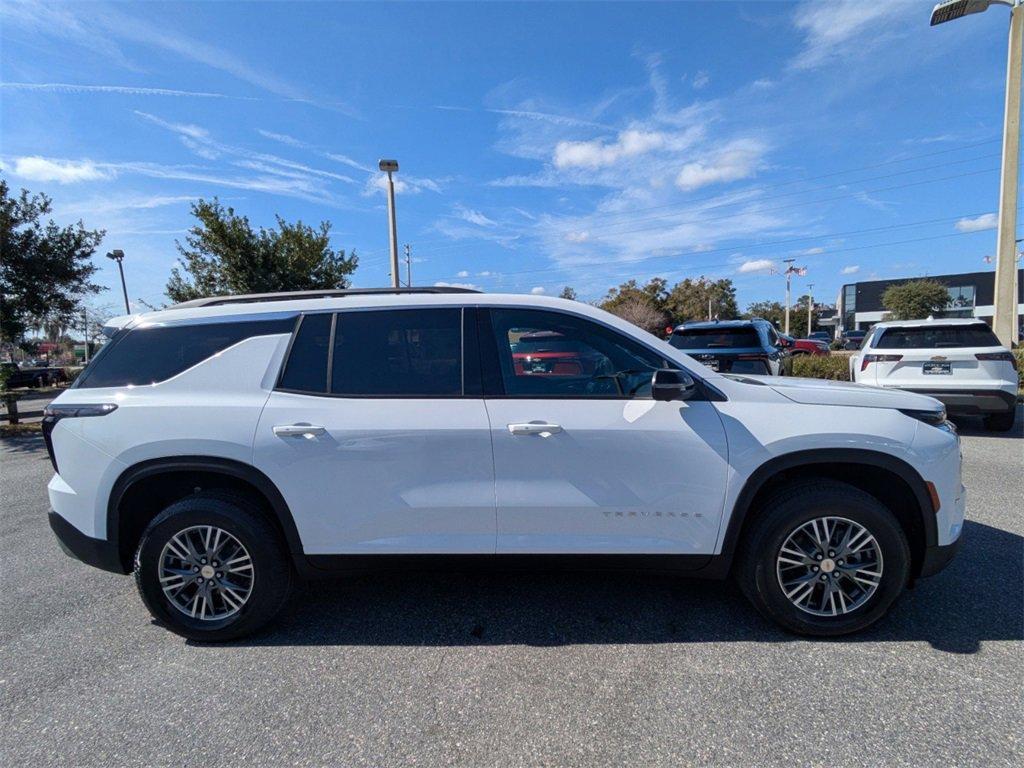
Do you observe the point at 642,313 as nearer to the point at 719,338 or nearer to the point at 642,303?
the point at 642,303

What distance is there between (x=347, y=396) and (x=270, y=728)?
1.51m

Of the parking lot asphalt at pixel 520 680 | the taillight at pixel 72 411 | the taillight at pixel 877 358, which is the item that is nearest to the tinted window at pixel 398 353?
the taillight at pixel 72 411

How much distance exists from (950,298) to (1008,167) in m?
47.1

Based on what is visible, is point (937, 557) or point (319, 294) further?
point (319, 294)

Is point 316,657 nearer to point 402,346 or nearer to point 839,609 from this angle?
point 402,346

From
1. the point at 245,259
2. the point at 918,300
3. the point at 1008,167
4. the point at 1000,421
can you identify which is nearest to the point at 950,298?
the point at 918,300

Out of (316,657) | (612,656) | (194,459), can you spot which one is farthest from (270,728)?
(612,656)

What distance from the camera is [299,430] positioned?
267cm

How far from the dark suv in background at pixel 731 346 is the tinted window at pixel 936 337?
146cm

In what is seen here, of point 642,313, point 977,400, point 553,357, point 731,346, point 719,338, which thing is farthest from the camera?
point 642,313

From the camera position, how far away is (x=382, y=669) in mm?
2539

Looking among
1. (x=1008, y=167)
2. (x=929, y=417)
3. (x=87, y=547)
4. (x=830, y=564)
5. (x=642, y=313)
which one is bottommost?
(x=830, y=564)

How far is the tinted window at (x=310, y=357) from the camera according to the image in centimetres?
280

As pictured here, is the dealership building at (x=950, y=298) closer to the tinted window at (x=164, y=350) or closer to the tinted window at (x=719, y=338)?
the tinted window at (x=719, y=338)
